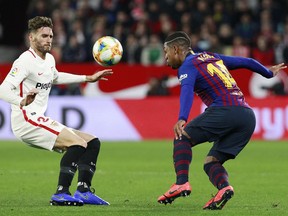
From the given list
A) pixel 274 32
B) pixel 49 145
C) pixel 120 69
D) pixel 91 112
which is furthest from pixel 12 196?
pixel 274 32

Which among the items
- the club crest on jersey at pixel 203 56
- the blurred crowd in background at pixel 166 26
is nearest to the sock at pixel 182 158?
the club crest on jersey at pixel 203 56

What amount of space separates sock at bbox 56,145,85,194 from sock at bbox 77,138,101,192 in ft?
0.54

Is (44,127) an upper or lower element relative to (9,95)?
lower

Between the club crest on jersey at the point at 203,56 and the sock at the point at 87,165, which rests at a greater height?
the club crest on jersey at the point at 203,56

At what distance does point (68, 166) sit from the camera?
9.30 meters

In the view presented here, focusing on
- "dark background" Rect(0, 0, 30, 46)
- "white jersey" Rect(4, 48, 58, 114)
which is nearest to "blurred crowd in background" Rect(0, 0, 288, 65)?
"dark background" Rect(0, 0, 30, 46)

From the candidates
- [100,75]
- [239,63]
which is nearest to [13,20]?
[100,75]

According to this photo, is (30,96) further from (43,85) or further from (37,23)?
(37,23)

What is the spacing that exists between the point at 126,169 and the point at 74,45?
29.2 feet

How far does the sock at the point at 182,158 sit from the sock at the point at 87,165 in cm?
111

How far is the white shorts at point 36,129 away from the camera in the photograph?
932cm

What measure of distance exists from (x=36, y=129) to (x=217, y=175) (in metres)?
2.00

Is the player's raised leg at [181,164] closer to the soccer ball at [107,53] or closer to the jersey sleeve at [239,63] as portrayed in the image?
the jersey sleeve at [239,63]

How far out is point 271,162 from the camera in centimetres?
1524
